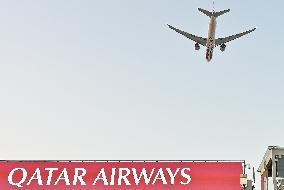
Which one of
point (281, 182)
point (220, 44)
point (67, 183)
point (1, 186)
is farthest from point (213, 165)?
point (220, 44)

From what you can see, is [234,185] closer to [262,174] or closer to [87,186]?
[262,174]

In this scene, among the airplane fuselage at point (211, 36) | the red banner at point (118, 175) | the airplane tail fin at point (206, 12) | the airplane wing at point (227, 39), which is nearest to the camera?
the red banner at point (118, 175)

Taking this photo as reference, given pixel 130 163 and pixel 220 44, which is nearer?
pixel 130 163

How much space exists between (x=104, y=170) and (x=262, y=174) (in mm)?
11821

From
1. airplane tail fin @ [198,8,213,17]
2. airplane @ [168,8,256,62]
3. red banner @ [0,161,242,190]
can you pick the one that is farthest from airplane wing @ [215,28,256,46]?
red banner @ [0,161,242,190]

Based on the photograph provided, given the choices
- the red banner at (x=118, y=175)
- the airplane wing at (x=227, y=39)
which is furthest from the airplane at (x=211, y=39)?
the red banner at (x=118, y=175)

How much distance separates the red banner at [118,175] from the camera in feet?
123

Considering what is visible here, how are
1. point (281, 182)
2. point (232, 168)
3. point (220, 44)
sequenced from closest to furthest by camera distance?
1. point (281, 182)
2. point (232, 168)
3. point (220, 44)

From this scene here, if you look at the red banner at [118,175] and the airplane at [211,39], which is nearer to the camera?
the red banner at [118,175]

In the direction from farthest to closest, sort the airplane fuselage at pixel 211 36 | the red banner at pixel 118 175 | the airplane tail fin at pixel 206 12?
the airplane tail fin at pixel 206 12
the airplane fuselage at pixel 211 36
the red banner at pixel 118 175

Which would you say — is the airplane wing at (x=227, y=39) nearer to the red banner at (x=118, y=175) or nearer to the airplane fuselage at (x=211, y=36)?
the airplane fuselage at (x=211, y=36)

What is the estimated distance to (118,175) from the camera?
38.3 m

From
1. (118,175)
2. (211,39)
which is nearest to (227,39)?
(211,39)

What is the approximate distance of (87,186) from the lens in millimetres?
38031
